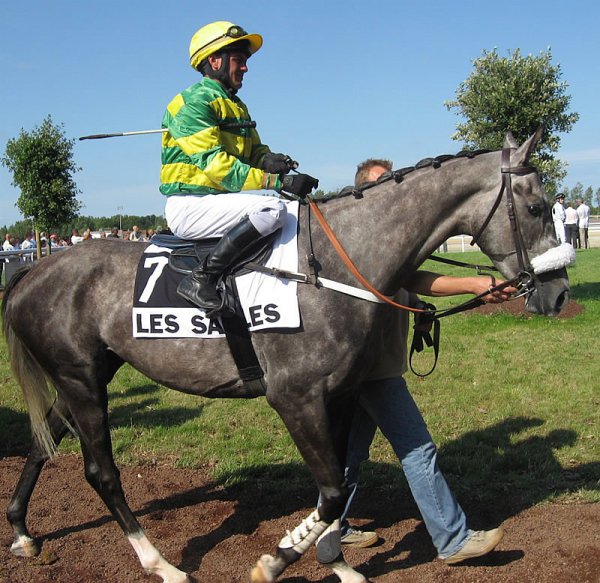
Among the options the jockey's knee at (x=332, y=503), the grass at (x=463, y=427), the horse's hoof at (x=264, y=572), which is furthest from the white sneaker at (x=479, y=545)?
the horse's hoof at (x=264, y=572)

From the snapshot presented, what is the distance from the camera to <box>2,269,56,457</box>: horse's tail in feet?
15.5

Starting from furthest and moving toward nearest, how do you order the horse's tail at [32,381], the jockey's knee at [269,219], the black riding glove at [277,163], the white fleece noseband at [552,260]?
1. the horse's tail at [32,381]
2. the black riding glove at [277,163]
3. the jockey's knee at [269,219]
4. the white fleece noseband at [552,260]

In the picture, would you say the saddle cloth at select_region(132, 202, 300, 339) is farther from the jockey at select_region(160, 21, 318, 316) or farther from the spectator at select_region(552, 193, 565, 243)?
the spectator at select_region(552, 193, 565, 243)

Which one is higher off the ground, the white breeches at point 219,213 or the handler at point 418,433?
the white breeches at point 219,213

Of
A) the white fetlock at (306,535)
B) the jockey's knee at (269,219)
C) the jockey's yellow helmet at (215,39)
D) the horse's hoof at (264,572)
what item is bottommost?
the horse's hoof at (264,572)

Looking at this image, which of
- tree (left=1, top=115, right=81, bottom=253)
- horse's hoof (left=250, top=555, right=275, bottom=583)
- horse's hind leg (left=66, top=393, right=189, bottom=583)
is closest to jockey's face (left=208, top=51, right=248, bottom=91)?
horse's hind leg (left=66, top=393, right=189, bottom=583)

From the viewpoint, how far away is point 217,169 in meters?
3.61

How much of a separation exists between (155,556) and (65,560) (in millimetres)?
767

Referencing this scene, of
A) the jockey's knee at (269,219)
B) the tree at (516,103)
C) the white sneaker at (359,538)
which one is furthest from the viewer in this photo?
the tree at (516,103)

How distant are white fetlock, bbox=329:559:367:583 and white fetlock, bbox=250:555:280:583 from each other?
1.09ft

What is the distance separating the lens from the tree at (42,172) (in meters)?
20.8

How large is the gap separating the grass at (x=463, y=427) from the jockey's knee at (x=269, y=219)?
2.62m

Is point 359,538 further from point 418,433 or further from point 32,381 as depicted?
point 32,381

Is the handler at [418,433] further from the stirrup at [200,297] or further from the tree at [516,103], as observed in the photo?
the tree at [516,103]
